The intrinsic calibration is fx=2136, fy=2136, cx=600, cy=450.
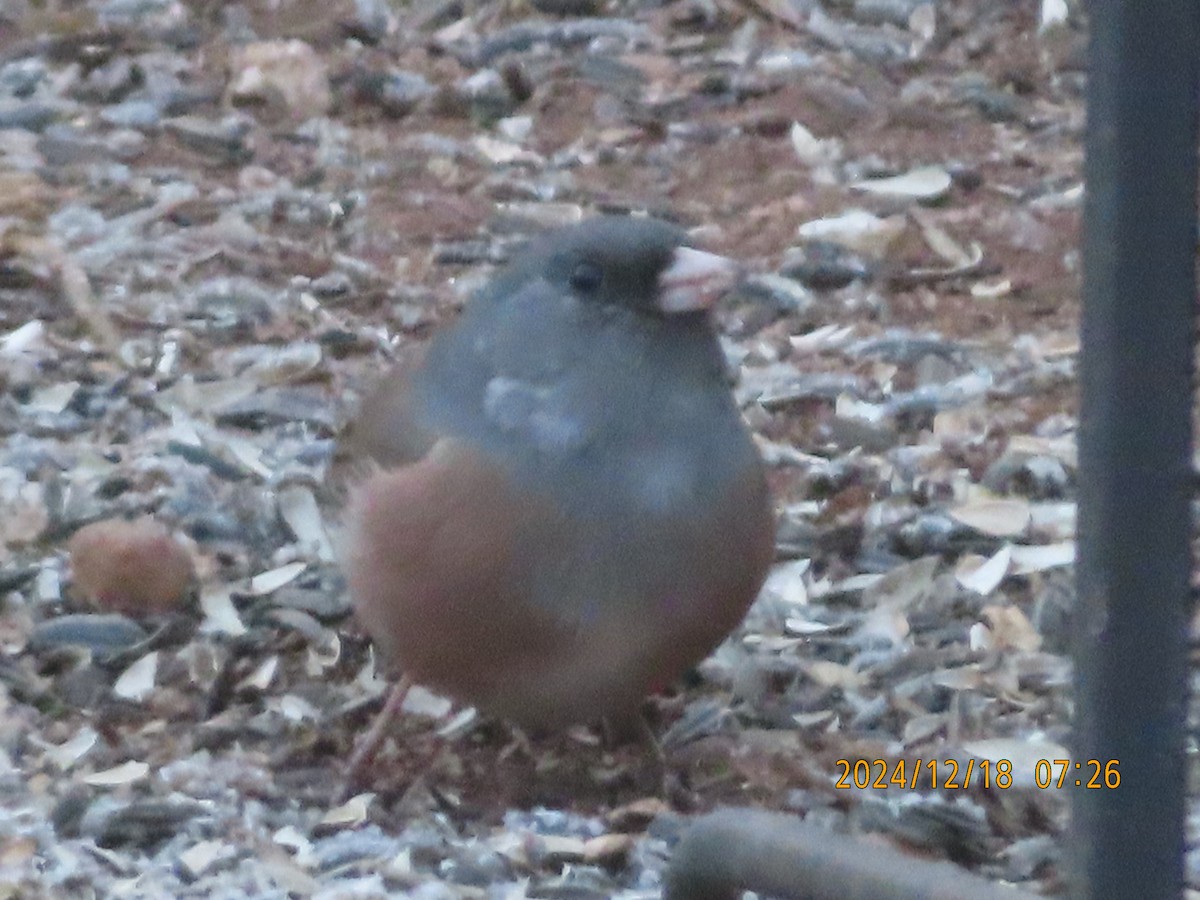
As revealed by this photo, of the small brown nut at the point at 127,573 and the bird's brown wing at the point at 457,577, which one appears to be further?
the small brown nut at the point at 127,573

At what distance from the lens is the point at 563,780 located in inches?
92.6

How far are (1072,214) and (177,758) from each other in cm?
201

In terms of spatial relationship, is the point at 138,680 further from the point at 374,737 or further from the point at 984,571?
the point at 984,571

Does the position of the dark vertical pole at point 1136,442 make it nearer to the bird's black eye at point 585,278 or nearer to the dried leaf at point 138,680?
the bird's black eye at point 585,278

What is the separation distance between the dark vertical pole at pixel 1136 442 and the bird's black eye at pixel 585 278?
119 cm

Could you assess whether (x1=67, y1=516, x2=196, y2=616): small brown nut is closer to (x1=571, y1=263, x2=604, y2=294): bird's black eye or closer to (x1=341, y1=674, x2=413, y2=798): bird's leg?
(x1=341, y1=674, x2=413, y2=798): bird's leg

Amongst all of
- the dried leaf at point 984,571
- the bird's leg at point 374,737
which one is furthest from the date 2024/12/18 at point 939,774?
the bird's leg at point 374,737

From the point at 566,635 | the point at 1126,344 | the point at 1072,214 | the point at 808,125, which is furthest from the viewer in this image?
Result: the point at 808,125

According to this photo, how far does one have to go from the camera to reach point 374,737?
7.70 feet

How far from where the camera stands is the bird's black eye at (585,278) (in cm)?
219

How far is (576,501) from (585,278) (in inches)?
10.0

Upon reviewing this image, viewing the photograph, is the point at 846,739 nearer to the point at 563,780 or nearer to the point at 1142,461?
the point at 563,780

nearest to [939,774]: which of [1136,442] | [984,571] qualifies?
[984,571]

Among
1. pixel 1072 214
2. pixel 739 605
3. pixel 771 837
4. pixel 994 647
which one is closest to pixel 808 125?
pixel 1072 214
